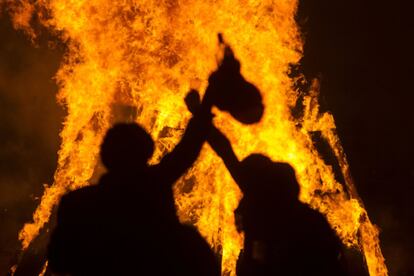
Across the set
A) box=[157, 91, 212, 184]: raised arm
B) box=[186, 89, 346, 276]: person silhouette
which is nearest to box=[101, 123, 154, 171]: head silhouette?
box=[157, 91, 212, 184]: raised arm

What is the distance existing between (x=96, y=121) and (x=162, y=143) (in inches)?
53.5

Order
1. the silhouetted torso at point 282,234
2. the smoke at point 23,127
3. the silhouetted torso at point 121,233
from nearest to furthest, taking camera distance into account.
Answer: the silhouetted torso at point 121,233 → the silhouetted torso at point 282,234 → the smoke at point 23,127

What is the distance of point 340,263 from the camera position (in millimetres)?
3697

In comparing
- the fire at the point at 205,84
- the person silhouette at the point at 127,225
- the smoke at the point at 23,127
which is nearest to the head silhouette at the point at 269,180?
the fire at the point at 205,84

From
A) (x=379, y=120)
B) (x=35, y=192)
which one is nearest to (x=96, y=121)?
(x=35, y=192)

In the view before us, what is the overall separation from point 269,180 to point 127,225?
209cm

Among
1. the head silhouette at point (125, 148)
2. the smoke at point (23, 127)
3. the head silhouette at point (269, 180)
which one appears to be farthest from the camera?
the smoke at point (23, 127)

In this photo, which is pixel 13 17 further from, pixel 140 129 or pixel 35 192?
pixel 140 129

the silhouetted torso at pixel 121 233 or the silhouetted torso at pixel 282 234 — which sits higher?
the silhouetted torso at pixel 282 234

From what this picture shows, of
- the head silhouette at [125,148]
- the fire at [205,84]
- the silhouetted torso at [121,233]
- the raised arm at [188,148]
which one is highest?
the fire at [205,84]

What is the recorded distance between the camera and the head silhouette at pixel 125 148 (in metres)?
2.55

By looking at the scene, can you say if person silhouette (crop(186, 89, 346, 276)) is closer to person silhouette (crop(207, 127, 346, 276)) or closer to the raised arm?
person silhouette (crop(207, 127, 346, 276))

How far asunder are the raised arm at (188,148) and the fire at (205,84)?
1.34 metres

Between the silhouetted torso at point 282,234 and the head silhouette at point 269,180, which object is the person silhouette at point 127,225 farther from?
the head silhouette at point 269,180
